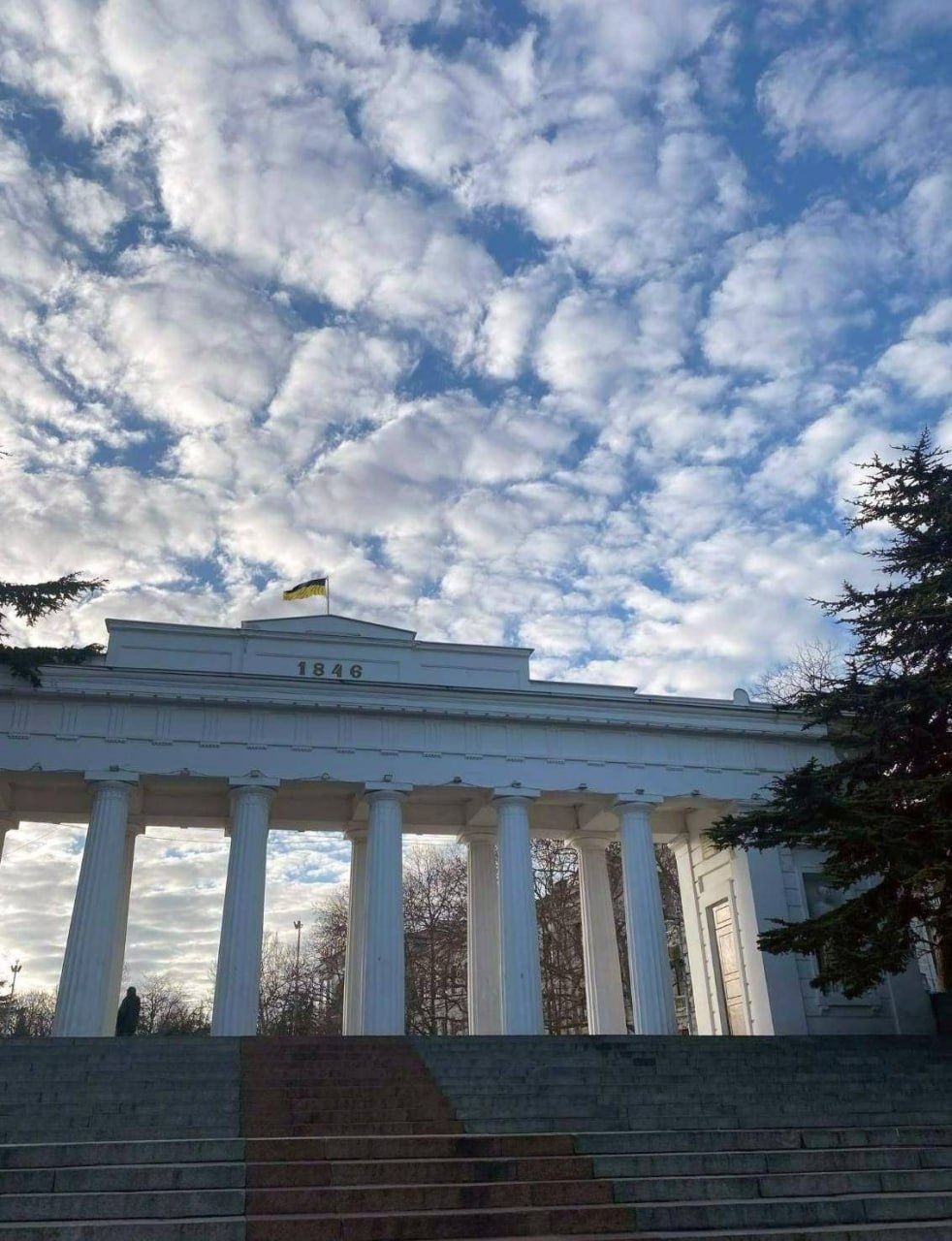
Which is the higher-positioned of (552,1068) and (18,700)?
(18,700)

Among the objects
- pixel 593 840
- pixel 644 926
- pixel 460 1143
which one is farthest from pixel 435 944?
pixel 460 1143

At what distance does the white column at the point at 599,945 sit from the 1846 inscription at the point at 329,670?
884cm

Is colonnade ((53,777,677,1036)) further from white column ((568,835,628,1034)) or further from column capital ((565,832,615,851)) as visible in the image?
column capital ((565,832,615,851))

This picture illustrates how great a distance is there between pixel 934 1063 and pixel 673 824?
12058 mm

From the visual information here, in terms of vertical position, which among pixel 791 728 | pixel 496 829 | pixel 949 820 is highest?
pixel 791 728

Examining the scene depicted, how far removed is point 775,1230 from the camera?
8273mm

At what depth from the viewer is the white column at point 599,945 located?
89.8ft

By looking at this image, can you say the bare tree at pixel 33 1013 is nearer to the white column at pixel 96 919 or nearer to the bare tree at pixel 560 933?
the bare tree at pixel 560 933

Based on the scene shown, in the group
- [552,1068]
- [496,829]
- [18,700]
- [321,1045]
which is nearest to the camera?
[552,1068]

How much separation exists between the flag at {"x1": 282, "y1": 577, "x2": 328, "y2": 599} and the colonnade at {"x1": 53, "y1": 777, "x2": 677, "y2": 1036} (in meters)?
6.37

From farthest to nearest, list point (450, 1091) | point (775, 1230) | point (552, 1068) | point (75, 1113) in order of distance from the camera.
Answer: point (552, 1068) → point (450, 1091) → point (75, 1113) → point (775, 1230)

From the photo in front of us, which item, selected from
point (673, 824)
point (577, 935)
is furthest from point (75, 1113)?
point (577, 935)

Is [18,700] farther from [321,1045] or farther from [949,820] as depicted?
[949,820]

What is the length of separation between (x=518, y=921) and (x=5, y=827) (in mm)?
13257
